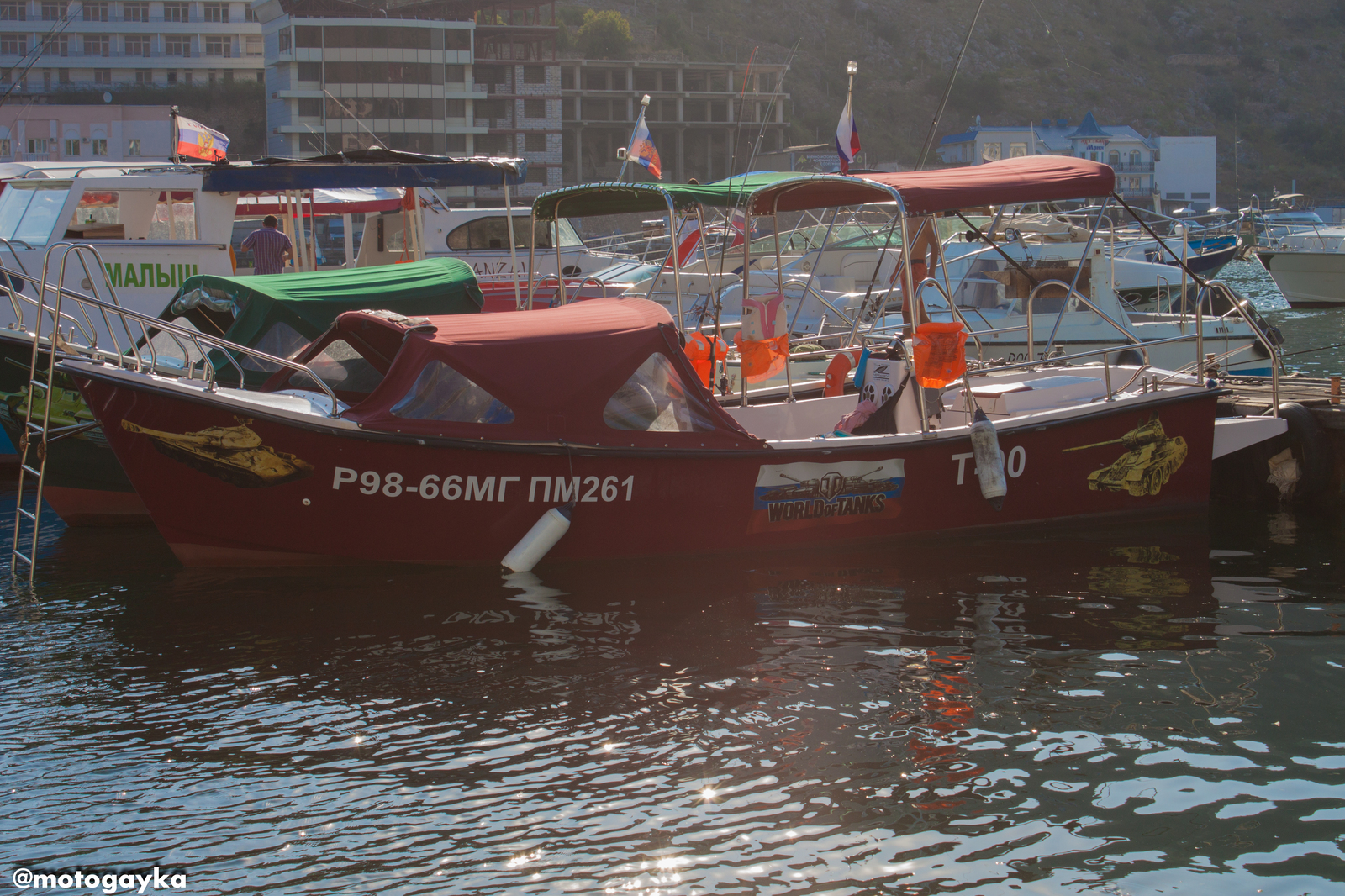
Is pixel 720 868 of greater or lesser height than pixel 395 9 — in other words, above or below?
below

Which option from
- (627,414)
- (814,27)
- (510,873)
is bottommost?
(510,873)

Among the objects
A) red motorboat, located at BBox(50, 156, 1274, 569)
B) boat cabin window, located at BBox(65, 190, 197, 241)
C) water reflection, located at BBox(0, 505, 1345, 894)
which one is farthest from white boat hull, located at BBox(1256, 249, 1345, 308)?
boat cabin window, located at BBox(65, 190, 197, 241)

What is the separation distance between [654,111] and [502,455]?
7929 centimetres

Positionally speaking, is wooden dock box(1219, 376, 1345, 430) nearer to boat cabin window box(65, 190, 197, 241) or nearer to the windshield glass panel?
boat cabin window box(65, 190, 197, 241)

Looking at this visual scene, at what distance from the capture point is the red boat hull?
7.74 metres

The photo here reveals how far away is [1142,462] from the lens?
396 inches

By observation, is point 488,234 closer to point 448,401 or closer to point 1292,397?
point 448,401

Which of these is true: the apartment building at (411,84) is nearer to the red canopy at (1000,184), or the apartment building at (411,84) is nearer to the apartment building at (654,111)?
the apartment building at (654,111)

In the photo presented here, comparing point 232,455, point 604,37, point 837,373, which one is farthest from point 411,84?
point 232,455

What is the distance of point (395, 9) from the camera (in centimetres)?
7138

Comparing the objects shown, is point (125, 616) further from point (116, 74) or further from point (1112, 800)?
point (116, 74)

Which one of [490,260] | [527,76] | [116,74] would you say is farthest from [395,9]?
[490,260]

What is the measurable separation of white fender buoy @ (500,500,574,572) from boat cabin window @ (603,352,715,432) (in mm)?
773

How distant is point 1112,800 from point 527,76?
74.1 meters
